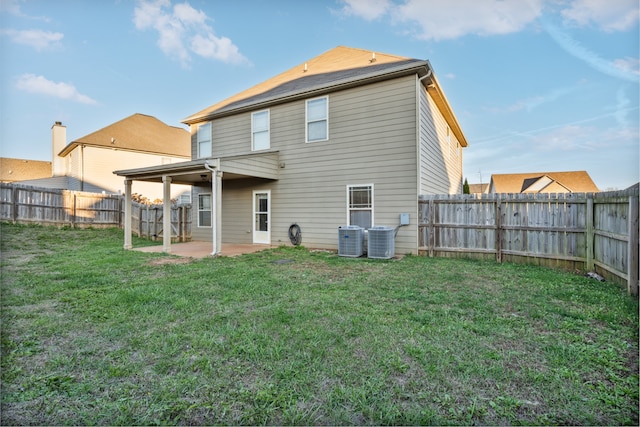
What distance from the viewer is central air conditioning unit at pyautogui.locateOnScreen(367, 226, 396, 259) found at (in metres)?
7.74

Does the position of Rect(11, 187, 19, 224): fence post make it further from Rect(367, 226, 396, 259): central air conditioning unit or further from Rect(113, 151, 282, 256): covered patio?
Rect(367, 226, 396, 259): central air conditioning unit

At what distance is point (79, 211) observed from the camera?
14367 mm

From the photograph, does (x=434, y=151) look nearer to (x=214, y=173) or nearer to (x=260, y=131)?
(x=260, y=131)

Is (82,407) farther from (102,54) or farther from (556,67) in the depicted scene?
(556,67)

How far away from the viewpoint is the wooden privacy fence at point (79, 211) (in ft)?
40.4

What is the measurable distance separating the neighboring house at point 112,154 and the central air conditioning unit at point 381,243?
17.6m

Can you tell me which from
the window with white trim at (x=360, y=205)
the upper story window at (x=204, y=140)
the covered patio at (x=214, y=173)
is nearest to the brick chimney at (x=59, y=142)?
the upper story window at (x=204, y=140)

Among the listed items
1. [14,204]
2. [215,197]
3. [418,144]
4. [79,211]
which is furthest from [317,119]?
[14,204]

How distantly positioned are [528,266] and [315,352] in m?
6.13

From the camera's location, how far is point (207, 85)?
12.6m

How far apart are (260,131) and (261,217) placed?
2.99 metres

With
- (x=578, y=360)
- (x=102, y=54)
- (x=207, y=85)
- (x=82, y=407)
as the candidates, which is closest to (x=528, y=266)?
(x=578, y=360)

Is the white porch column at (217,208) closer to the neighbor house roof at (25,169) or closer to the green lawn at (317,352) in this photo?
the green lawn at (317,352)

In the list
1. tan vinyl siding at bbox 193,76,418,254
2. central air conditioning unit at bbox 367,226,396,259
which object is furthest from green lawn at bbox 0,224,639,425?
tan vinyl siding at bbox 193,76,418,254
